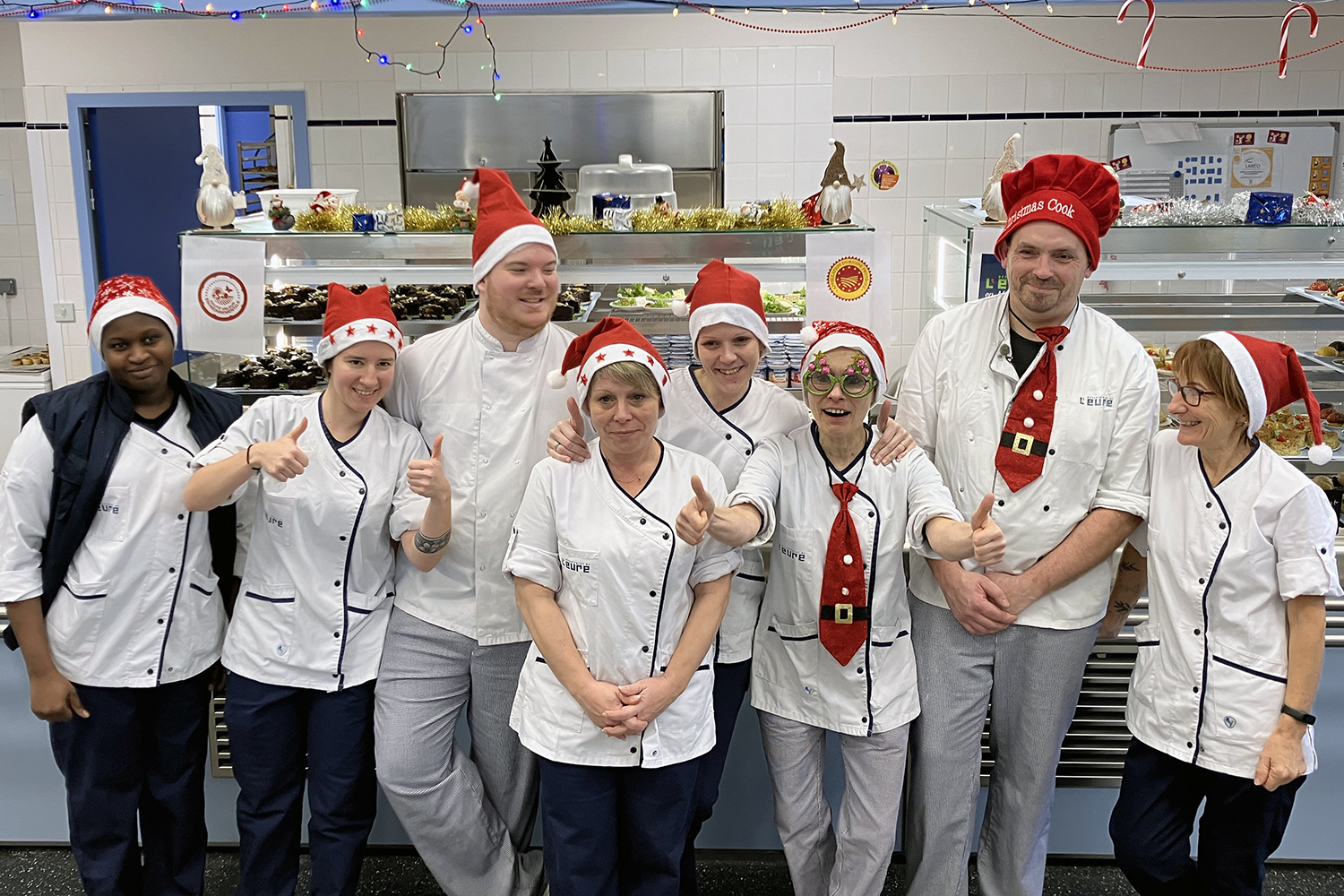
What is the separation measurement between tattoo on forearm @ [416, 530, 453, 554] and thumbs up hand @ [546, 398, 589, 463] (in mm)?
310

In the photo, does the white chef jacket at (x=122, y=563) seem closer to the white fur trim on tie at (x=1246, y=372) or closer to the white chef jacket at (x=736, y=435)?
the white chef jacket at (x=736, y=435)

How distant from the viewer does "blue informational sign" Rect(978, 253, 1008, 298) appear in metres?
3.06

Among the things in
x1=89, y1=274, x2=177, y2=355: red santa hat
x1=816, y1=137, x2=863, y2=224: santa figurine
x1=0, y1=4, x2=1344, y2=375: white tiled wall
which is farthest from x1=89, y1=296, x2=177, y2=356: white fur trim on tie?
x1=0, y1=4, x2=1344, y2=375: white tiled wall

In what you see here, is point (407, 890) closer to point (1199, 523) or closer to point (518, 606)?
point (518, 606)

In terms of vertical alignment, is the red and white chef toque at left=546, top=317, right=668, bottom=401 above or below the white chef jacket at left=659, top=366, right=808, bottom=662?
above

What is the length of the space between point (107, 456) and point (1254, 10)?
259 inches

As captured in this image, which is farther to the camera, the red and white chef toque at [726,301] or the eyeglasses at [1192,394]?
the red and white chef toque at [726,301]

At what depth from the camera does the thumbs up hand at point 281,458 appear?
235 centimetres

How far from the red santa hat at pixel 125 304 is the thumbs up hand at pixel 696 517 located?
3.92 ft

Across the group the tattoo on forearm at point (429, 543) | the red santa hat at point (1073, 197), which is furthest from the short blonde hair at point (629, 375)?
the red santa hat at point (1073, 197)

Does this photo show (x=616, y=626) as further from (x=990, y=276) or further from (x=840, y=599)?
(x=990, y=276)

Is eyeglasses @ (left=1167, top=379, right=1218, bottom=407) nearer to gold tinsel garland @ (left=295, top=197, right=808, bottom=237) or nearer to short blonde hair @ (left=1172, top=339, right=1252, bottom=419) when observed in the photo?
short blonde hair @ (left=1172, top=339, right=1252, bottom=419)

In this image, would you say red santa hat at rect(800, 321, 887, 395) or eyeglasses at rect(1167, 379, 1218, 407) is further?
red santa hat at rect(800, 321, 887, 395)

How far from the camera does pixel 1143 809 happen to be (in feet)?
8.21
